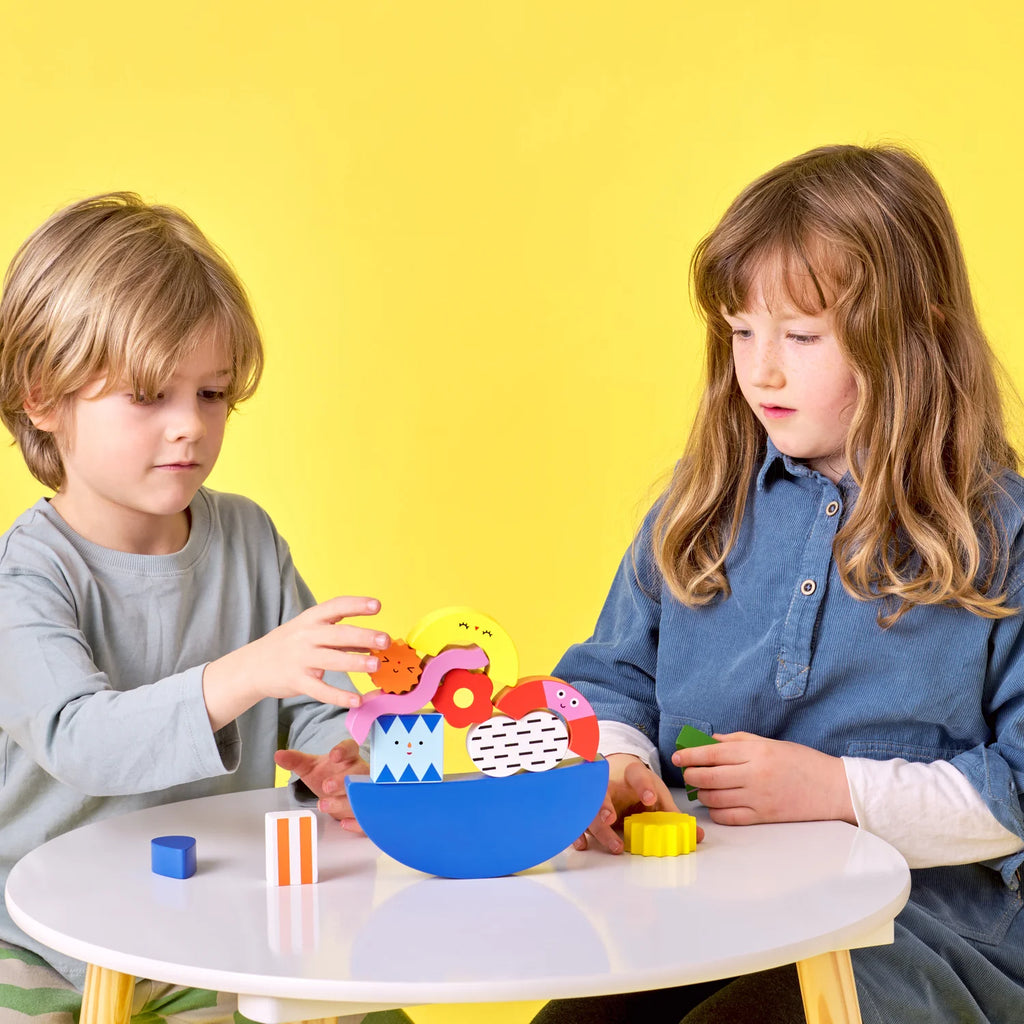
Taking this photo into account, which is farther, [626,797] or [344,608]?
[626,797]

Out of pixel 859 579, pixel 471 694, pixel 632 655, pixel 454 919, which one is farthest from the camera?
pixel 632 655

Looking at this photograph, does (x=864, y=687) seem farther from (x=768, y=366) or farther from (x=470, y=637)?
(x=470, y=637)

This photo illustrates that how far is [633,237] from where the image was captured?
6.15 feet

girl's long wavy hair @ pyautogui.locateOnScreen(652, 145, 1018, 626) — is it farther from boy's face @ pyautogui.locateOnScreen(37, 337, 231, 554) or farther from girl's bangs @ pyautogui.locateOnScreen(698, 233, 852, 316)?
boy's face @ pyautogui.locateOnScreen(37, 337, 231, 554)

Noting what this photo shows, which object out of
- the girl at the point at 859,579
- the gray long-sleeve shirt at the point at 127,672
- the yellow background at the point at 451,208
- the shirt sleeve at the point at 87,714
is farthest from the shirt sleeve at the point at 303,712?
the yellow background at the point at 451,208

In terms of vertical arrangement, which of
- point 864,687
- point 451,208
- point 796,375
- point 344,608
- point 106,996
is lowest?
point 106,996

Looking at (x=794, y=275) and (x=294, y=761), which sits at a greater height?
(x=794, y=275)

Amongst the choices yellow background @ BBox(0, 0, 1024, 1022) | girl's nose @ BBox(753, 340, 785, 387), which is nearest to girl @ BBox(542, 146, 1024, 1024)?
girl's nose @ BBox(753, 340, 785, 387)

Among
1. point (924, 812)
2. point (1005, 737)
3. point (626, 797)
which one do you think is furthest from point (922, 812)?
point (626, 797)

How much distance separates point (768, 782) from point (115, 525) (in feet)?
1.87

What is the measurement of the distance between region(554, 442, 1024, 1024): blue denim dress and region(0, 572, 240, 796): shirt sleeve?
36 centimetres

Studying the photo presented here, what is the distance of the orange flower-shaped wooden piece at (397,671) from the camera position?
2.61ft

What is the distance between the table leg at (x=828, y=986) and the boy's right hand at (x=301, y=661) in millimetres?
295

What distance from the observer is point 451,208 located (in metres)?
1.88
